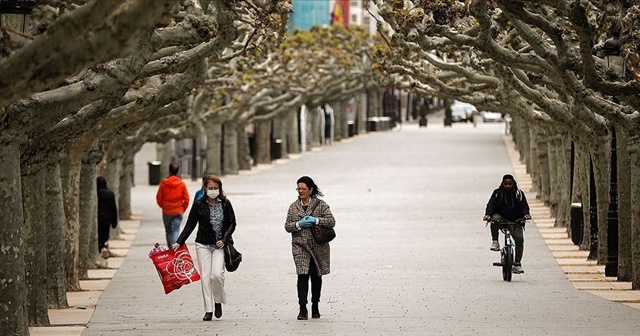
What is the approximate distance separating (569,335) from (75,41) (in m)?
8.49

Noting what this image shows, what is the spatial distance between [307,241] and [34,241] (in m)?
3.06

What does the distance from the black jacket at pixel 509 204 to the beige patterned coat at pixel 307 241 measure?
5.99 metres

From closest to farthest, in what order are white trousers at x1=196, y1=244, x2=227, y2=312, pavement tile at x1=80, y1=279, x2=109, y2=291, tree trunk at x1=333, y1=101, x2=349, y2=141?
1. white trousers at x1=196, y1=244, x2=227, y2=312
2. pavement tile at x1=80, y1=279, x2=109, y2=291
3. tree trunk at x1=333, y1=101, x2=349, y2=141

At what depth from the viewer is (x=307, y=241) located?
19000mm

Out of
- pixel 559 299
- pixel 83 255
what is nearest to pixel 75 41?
pixel 559 299

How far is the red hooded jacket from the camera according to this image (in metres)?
29.6

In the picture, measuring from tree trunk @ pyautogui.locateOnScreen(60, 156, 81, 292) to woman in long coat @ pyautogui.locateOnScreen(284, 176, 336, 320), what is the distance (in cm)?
573

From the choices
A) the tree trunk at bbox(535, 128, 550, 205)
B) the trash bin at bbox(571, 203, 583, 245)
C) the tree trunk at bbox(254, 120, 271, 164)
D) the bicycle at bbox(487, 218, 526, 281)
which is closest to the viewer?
the bicycle at bbox(487, 218, 526, 281)

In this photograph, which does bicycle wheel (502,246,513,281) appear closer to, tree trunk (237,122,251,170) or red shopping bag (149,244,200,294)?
red shopping bag (149,244,200,294)

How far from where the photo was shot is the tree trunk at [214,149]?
59.5 meters

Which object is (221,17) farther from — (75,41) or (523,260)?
(523,260)

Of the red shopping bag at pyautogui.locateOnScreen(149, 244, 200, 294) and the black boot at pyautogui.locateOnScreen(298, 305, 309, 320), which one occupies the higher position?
the red shopping bag at pyautogui.locateOnScreen(149, 244, 200, 294)

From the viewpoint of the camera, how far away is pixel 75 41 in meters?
10.9

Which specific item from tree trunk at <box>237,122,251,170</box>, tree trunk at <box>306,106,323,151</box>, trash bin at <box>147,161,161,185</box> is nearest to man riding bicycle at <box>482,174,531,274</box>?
trash bin at <box>147,161,161,185</box>
